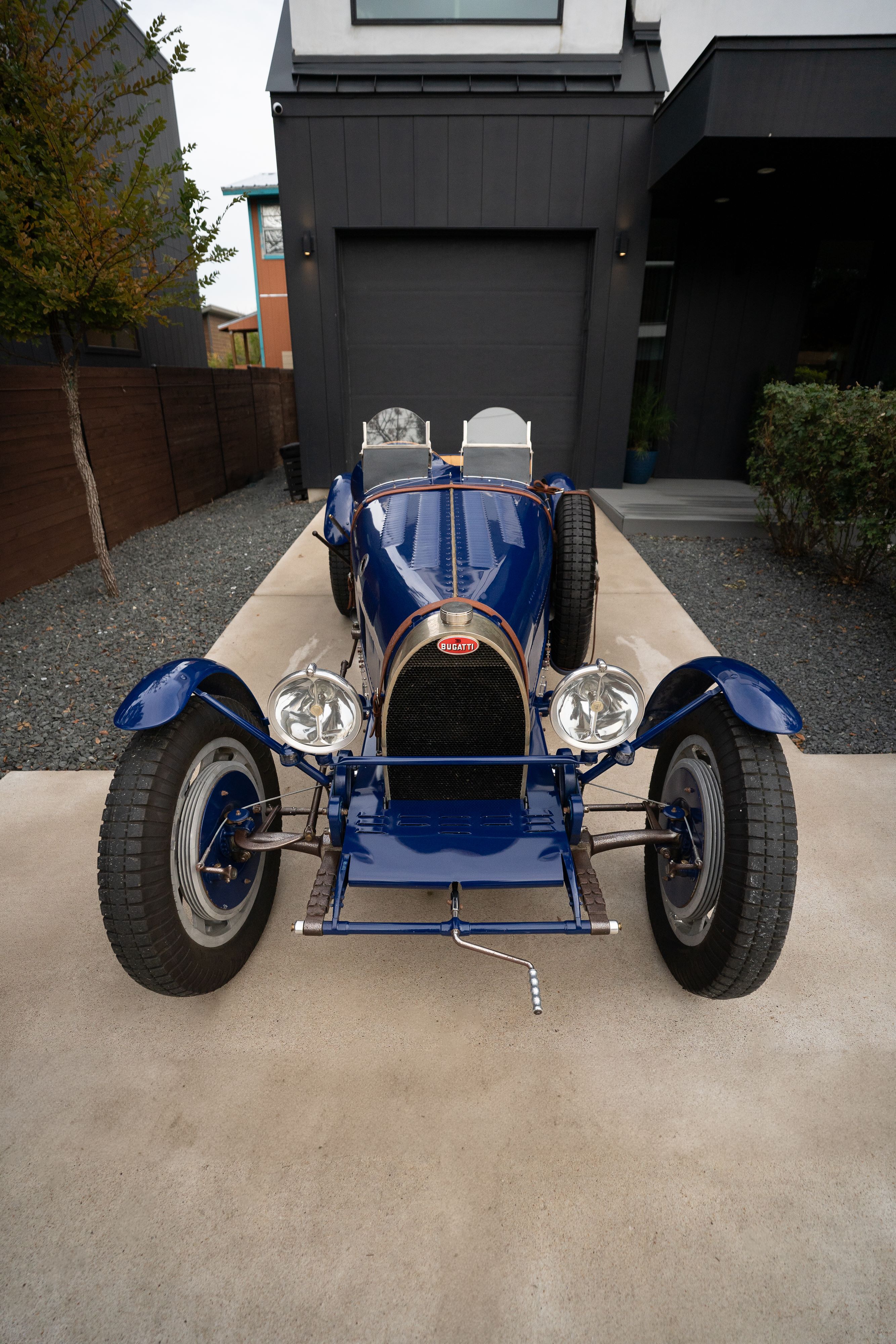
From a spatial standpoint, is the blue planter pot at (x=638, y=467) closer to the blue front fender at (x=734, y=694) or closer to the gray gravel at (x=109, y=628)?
the gray gravel at (x=109, y=628)

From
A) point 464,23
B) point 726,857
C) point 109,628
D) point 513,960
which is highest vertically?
point 464,23

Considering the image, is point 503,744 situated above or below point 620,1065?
above

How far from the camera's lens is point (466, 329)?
25.8ft

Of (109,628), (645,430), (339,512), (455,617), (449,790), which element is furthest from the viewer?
(645,430)

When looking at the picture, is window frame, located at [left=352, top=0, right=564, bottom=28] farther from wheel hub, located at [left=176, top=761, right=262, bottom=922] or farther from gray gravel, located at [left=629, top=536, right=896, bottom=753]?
wheel hub, located at [left=176, top=761, right=262, bottom=922]

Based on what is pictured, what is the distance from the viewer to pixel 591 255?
7.45 meters

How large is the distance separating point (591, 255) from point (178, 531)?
551 centimetres

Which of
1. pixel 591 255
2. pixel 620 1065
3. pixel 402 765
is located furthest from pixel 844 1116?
pixel 591 255

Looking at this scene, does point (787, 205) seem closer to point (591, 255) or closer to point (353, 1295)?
point (591, 255)

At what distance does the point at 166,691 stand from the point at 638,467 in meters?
7.63

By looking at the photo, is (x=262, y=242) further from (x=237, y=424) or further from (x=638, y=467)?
(x=638, y=467)

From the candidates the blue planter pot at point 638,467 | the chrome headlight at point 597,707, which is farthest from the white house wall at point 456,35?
the chrome headlight at point 597,707

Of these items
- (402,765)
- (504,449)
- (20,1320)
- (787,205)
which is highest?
(787,205)

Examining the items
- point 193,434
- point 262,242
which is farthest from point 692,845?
point 262,242
